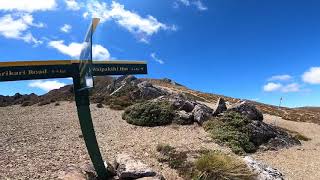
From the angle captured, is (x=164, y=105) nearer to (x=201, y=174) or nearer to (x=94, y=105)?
(x=94, y=105)

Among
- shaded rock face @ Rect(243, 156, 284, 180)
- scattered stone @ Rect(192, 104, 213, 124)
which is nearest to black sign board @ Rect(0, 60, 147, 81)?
shaded rock face @ Rect(243, 156, 284, 180)

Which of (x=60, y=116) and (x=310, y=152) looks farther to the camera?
(x=60, y=116)

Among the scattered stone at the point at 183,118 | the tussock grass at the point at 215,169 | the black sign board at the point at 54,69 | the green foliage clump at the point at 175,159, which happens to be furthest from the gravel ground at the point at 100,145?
the black sign board at the point at 54,69

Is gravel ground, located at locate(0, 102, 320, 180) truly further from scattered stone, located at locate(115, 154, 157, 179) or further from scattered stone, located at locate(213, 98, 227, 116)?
scattered stone, located at locate(213, 98, 227, 116)

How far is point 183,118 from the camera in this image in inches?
934

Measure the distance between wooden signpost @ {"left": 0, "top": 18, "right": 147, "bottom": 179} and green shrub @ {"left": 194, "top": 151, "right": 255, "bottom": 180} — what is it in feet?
10.3

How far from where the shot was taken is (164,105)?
83.0 ft

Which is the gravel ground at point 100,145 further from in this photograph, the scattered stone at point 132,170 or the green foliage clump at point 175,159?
the scattered stone at point 132,170

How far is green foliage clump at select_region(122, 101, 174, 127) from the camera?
2333 centimetres

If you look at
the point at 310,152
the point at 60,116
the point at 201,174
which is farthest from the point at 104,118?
the point at 201,174

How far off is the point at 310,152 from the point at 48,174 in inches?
614

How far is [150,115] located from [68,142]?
6.67 metres

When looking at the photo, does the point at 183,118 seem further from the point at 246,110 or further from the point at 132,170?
the point at 132,170

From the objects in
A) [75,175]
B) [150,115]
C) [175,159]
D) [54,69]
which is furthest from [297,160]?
[54,69]
